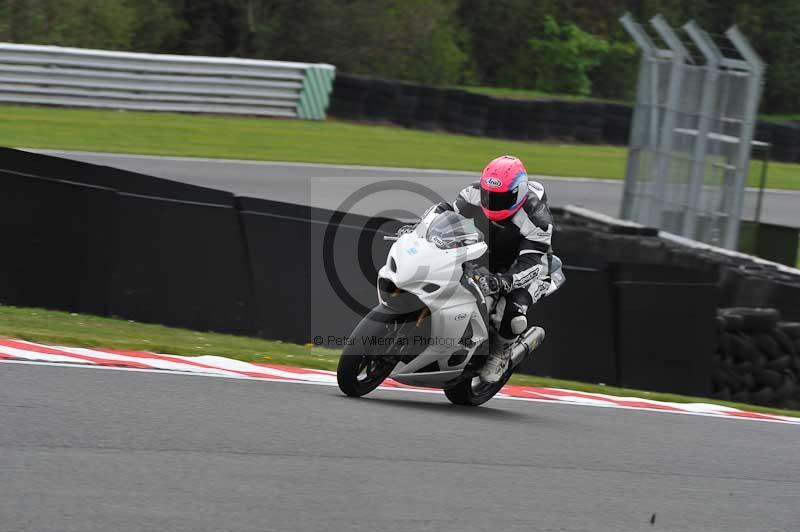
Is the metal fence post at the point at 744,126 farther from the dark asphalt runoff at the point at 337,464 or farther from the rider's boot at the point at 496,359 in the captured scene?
the rider's boot at the point at 496,359

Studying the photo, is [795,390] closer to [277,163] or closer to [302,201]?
[302,201]

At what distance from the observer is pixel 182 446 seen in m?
5.79

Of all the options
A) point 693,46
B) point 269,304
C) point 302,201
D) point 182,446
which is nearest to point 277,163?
point 302,201

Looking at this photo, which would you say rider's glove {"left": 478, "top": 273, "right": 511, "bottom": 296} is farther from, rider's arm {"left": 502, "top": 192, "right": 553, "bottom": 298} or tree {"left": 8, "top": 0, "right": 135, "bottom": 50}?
tree {"left": 8, "top": 0, "right": 135, "bottom": 50}

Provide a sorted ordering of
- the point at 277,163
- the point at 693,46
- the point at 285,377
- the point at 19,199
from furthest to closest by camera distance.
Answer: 1. the point at 277,163
2. the point at 693,46
3. the point at 19,199
4. the point at 285,377

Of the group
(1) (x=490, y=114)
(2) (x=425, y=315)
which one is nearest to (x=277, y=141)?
(1) (x=490, y=114)

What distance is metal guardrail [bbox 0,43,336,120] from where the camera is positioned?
2120 cm

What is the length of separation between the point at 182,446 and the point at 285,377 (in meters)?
2.53

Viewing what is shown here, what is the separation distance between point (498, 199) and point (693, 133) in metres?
8.74

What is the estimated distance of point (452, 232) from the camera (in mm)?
7363

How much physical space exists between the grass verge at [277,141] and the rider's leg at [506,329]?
477 inches

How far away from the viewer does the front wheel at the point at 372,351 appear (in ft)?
23.4

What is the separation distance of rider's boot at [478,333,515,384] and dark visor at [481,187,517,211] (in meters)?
Result: 0.86

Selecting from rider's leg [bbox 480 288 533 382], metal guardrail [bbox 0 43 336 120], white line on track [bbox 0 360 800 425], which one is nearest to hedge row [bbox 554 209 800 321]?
white line on track [bbox 0 360 800 425]
